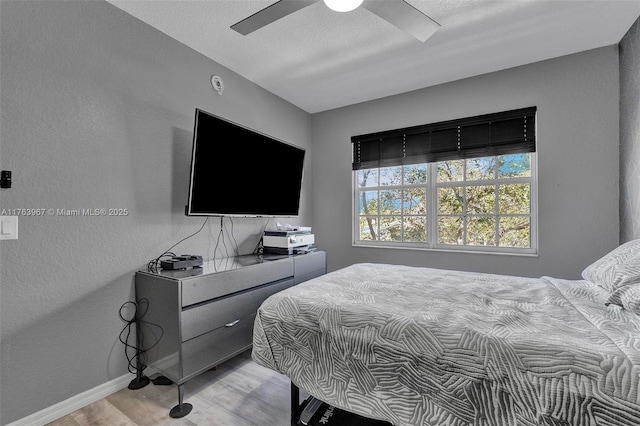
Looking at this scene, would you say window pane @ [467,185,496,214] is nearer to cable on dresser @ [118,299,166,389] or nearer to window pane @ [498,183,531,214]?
window pane @ [498,183,531,214]

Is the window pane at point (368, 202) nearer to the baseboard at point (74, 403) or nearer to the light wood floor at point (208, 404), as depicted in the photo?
the light wood floor at point (208, 404)

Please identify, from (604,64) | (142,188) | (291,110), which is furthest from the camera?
(291,110)

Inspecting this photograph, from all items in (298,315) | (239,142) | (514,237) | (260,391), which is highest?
(239,142)

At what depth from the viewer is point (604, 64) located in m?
2.41

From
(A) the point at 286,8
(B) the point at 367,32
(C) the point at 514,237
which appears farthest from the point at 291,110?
(C) the point at 514,237

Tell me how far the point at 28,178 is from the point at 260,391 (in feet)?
6.04

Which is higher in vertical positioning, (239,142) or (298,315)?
(239,142)

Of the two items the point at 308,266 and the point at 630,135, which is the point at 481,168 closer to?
the point at 630,135

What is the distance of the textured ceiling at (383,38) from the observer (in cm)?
197

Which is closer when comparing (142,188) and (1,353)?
(1,353)

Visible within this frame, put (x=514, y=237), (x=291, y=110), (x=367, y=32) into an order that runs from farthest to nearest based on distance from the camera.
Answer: (x=291, y=110)
(x=514, y=237)
(x=367, y=32)

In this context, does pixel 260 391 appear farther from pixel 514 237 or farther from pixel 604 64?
pixel 604 64

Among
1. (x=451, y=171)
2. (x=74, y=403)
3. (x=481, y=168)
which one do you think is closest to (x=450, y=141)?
(x=451, y=171)

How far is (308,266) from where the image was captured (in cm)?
290
